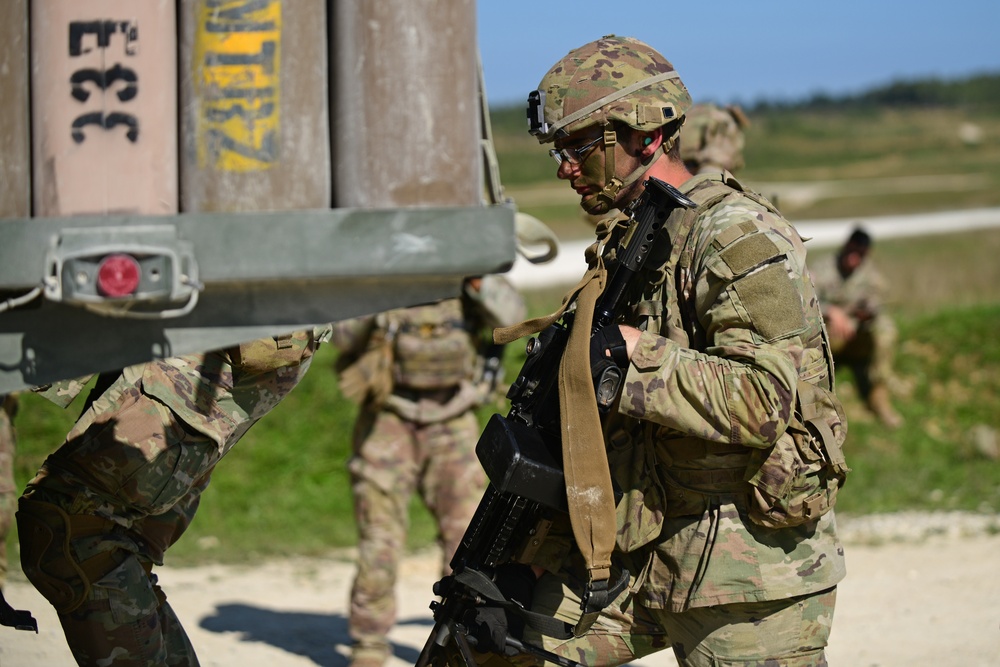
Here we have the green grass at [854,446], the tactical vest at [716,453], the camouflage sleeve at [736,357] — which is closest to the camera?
the camouflage sleeve at [736,357]

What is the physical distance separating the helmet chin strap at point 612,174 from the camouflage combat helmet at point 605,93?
6 cm

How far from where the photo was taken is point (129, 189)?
83.0 inches

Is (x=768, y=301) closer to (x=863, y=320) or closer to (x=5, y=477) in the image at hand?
(x=5, y=477)

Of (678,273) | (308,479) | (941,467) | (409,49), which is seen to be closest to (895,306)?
(941,467)

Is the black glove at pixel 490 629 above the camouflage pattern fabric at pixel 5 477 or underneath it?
underneath

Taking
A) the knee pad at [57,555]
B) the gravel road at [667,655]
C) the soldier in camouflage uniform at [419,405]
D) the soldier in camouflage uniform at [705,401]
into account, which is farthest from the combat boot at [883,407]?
the knee pad at [57,555]

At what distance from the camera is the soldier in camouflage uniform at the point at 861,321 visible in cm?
948

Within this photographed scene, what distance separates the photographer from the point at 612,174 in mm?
3098

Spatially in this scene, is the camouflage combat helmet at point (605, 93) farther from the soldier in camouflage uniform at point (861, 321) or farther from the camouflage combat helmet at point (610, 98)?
the soldier in camouflage uniform at point (861, 321)

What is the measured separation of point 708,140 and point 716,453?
2.79m

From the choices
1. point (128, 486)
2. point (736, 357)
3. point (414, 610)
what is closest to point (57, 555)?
point (128, 486)

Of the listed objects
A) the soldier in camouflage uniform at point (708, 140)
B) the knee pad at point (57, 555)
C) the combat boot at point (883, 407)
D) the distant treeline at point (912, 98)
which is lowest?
the knee pad at point (57, 555)

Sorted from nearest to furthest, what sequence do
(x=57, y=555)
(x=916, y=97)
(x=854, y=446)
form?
1. (x=57, y=555)
2. (x=854, y=446)
3. (x=916, y=97)

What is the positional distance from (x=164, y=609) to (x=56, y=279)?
1.82 meters
